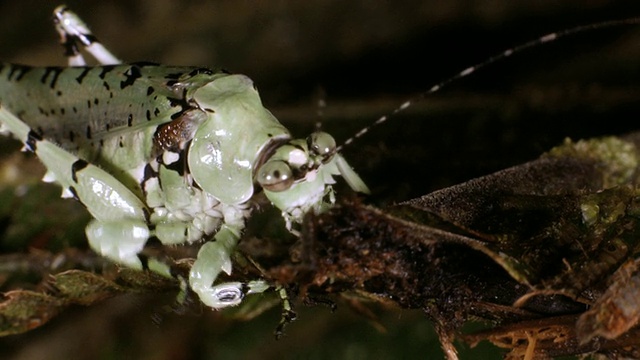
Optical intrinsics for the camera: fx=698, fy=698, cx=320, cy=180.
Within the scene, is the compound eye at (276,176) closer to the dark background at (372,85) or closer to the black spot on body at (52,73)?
the dark background at (372,85)

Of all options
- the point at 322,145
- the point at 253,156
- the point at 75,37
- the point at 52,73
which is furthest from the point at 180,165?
the point at 75,37

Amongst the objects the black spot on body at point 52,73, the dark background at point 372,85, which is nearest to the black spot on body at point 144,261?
the dark background at point 372,85

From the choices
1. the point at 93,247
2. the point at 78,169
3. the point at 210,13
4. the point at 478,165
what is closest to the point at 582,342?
the point at 478,165

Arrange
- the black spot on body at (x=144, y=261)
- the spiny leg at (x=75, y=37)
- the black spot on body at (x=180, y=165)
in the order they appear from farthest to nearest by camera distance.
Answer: the spiny leg at (x=75, y=37) < the black spot on body at (x=180, y=165) < the black spot on body at (x=144, y=261)

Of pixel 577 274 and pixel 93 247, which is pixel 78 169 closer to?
pixel 93 247

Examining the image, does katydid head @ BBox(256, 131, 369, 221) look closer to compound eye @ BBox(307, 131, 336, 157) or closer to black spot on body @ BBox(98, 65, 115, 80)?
compound eye @ BBox(307, 131, 336, 157)
